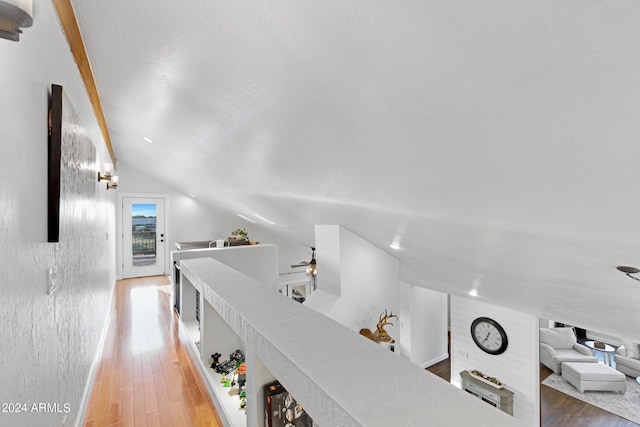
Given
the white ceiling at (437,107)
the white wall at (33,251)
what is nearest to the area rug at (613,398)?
the white ceiling at (437,107)

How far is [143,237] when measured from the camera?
719cm

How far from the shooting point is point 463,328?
222 inches

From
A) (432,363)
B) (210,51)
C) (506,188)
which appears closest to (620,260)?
(506,188)

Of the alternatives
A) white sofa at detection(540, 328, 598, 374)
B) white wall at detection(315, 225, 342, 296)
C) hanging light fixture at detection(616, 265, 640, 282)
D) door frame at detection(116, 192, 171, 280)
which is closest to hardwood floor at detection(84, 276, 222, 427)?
white wall at detection(315, 225, 342, 296)

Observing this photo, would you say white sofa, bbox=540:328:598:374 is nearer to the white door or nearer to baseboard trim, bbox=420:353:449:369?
baseboard trim, bbox=420:353:449:369

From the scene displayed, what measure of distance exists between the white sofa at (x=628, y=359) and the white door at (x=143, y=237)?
9.68 meters

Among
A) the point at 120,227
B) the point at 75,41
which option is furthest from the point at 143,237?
the point at 75,41

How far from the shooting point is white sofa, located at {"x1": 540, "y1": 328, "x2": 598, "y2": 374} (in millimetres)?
5770

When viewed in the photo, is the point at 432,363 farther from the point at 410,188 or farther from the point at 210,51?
the point at 210,51

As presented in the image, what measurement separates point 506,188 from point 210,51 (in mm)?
1557

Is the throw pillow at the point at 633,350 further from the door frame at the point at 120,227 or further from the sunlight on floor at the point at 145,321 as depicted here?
the door frame at the point at 120,227

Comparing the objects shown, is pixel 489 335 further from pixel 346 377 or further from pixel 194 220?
pixel 194 220

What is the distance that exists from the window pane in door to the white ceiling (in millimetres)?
5205

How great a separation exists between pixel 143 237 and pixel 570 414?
8.84 m
